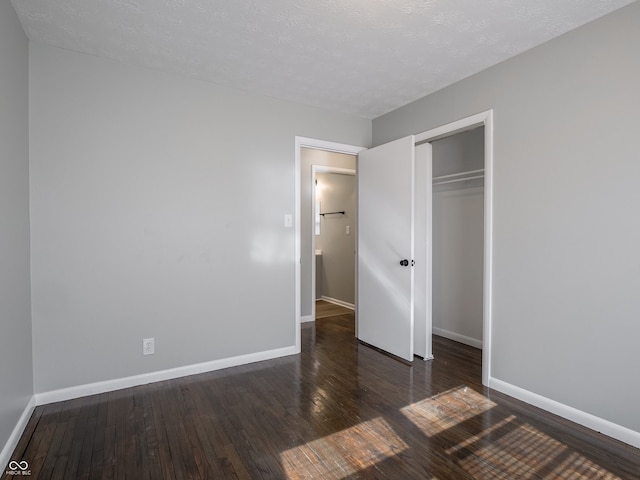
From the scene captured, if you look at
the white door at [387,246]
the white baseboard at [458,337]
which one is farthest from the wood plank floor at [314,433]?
the white baseboard at [458,337]

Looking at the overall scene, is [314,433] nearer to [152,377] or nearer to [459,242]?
[152,377]

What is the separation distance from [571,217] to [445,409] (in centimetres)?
148

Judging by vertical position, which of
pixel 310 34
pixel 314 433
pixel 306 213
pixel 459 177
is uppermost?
pixel 310 34

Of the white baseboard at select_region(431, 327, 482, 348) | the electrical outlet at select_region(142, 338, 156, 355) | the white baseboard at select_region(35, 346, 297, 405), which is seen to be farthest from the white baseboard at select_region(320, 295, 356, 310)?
the electrical outlet at select_region(142, 338, 156, 355)

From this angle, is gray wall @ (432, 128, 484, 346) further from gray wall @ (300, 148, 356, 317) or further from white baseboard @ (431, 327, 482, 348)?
gray wall @ (300, 148, 356, 317)

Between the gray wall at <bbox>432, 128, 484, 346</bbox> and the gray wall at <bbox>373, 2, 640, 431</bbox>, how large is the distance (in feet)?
3.02

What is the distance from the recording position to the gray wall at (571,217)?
→ 6.35 feet

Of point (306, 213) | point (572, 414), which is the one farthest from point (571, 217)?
point (306, 213)

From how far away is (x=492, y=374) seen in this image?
8.60ft

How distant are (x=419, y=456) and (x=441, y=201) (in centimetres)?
271

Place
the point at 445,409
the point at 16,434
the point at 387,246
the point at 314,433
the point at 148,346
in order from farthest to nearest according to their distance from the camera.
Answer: the point at 387,246 < the point at 148,346 < the point at 445,409 < the point at 314,433 < the point at 16,434

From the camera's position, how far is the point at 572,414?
2.14 m

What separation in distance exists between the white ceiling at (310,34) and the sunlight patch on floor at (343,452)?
7.96ft

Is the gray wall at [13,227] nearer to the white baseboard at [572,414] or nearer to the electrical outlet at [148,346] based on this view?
the electrical outlet at [148,346]
